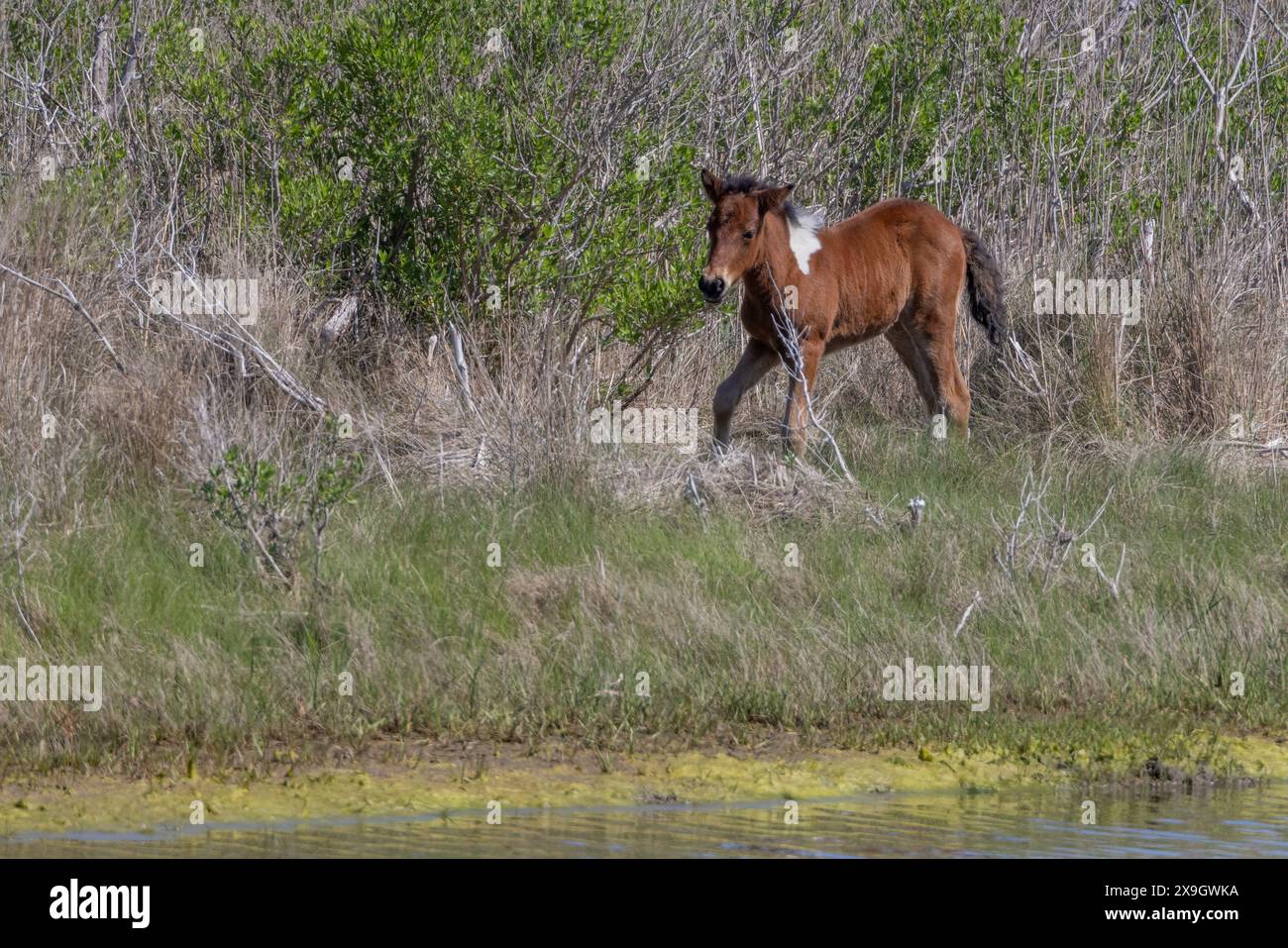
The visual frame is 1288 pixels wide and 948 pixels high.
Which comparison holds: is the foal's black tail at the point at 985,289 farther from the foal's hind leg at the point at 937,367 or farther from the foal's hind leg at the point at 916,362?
the foal's hind leg at the point at 916,362

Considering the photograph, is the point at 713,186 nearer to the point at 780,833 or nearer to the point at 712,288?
the point at 712,288

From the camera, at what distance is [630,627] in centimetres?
699

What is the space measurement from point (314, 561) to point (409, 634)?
0.68 metres

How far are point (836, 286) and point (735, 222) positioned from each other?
95cm

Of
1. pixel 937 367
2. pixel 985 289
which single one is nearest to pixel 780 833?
pixel 937 367

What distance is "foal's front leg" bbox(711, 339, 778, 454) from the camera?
9938mm

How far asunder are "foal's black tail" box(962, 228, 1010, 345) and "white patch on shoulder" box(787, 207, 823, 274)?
1.34 meters

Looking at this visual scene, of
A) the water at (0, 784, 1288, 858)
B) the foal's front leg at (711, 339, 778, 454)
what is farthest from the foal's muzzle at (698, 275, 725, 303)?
the water at (0, 784, 1288, 858)

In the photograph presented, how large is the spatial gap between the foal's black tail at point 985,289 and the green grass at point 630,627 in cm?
271

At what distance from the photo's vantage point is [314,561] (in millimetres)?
7418

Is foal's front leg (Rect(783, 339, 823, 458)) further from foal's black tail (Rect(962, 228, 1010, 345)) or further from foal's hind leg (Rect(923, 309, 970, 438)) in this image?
foal's black tail (Rect(962, 228, 1010, 345))

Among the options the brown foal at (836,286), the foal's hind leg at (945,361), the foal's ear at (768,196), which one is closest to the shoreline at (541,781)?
the brown foal at (836,286)

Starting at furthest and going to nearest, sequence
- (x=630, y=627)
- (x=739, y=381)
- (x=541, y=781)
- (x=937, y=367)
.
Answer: (x=937, y=367)
(x=739, y=381)
(x=630, y=627)
(x=541, y=781)
